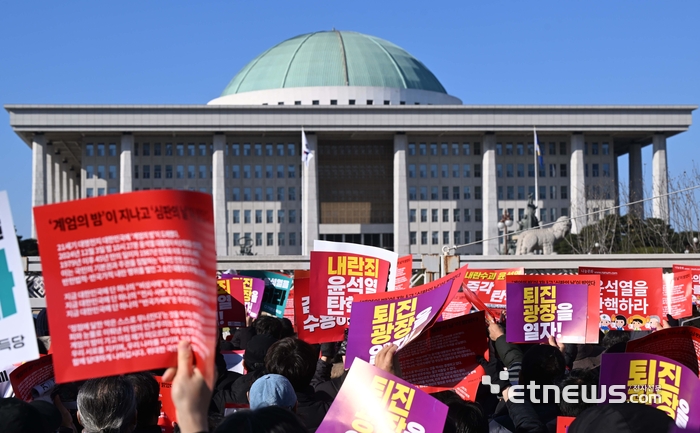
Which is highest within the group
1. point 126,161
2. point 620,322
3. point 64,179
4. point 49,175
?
point 126,161

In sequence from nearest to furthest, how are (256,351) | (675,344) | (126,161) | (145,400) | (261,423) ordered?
(261,423)
(145,400)
(675,344)
(256,351)
(126,161)

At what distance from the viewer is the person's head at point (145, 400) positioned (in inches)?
171

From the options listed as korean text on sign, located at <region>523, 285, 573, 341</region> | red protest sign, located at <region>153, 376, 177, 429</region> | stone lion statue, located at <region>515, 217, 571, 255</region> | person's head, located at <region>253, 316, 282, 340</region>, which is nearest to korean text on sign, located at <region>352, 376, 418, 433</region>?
red protest sign, located at <region>153, 376, 177, 429</region>

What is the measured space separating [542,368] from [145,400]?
2.23 meters

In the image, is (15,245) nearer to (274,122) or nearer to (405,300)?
(405,300)

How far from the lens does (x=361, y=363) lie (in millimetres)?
3533

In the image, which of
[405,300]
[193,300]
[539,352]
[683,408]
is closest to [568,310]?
[539,352]

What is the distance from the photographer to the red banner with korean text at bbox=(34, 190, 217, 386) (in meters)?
2.52

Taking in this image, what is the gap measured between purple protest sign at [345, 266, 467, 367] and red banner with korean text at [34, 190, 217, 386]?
1948 millimetres

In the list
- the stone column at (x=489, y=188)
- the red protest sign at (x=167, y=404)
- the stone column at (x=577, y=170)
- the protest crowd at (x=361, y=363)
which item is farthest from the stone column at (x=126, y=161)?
the red protest sign at (x=167, y=404)

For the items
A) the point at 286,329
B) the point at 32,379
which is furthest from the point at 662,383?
the point at 286,329

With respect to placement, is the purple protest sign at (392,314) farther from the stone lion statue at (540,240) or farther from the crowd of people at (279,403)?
the stone lion statue at (540,240)

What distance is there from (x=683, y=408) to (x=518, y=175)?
251 ft

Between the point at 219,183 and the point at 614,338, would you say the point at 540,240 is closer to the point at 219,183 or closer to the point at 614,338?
the point at 614,338
